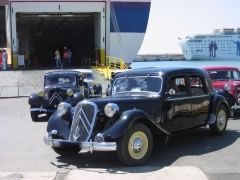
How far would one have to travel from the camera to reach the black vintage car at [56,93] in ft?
52.9

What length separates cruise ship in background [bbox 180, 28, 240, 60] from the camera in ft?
258

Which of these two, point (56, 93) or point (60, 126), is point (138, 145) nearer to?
point (60, 126)

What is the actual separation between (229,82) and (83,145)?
8083 mm

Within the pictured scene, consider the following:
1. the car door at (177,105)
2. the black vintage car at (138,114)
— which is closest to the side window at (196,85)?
the black vintage car at (138,114)

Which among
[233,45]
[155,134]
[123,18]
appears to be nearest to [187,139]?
[155,134]

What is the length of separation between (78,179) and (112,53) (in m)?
32.1

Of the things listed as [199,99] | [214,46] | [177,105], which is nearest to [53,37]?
[214,46]

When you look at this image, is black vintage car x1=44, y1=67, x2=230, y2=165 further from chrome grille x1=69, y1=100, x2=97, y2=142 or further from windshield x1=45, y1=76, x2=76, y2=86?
windshield x1=45, y1=76, x2=76, y2=86

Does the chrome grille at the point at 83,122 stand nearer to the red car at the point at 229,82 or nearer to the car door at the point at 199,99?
the car door at the point at 199,99

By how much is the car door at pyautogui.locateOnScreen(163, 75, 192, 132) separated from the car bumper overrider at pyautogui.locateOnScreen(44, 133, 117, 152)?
1724 mm

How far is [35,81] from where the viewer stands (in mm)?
31281

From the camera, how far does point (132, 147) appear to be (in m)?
8.62

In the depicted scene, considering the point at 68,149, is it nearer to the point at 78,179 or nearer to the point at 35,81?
the point at 78,179

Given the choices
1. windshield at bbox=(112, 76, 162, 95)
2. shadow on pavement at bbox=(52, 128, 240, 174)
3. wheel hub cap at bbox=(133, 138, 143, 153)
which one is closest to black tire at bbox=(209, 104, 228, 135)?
shadow on pavement at bbox=(52, 128, 240, 174)
